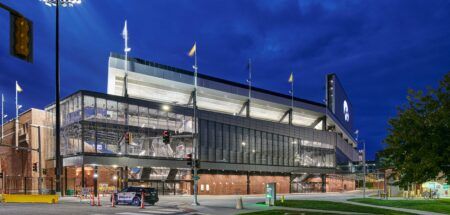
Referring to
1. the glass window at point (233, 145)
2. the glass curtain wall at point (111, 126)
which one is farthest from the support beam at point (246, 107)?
the glass curtain wall at point (111, 126)

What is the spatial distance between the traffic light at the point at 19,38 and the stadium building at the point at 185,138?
Answer: 28824 mm

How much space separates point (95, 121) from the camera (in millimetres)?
58688

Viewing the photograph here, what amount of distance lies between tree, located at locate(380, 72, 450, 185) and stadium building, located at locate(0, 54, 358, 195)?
2134 centimetres

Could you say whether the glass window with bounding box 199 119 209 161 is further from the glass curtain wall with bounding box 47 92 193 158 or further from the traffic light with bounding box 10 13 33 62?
the traffic light with bounding box 10 13 33 62

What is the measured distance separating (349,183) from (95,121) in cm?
8025

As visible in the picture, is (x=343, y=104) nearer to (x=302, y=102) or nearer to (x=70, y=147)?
(x=302, y=102)

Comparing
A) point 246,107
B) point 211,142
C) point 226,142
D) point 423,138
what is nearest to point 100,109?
point 211,142

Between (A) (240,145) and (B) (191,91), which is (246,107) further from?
(B) (191,91)

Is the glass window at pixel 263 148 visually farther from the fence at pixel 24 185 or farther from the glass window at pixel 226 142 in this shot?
the fence at pixel 24 185

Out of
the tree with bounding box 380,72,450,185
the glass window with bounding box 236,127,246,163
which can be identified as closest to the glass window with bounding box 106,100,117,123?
the glass window with bounding box 236,127,246,163

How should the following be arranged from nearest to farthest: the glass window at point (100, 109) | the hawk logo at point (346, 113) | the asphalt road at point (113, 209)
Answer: the asphalt road at point (113, 209), the glass window at point (100, 109), the hawk logo at point (346, 113)

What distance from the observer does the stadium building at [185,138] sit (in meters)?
59.7

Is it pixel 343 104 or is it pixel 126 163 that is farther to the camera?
pixel 343 104

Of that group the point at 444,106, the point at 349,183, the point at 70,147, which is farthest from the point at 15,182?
the point at 349,183
